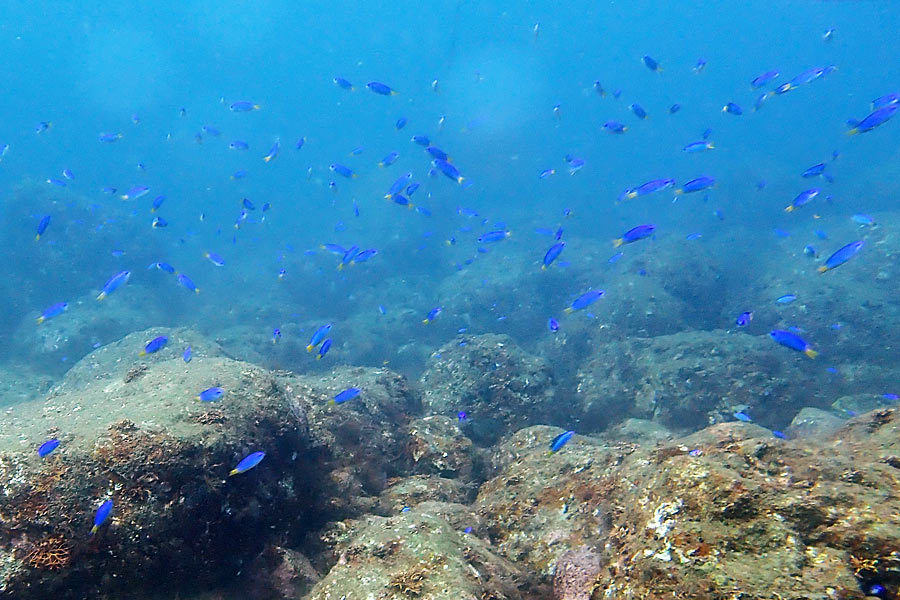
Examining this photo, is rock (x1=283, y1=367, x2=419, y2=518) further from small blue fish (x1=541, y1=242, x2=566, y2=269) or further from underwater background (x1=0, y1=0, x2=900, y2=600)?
small blue fish (x1=541, y1=242, x2=566, y2=269)

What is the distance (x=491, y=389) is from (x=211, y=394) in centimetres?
646

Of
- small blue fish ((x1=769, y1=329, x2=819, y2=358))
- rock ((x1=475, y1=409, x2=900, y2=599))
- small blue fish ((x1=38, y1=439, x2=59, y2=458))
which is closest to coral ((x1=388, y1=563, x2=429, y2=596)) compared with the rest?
rock ((x1=475, y1=409, x2=900, y2=599))

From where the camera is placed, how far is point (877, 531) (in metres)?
2.44

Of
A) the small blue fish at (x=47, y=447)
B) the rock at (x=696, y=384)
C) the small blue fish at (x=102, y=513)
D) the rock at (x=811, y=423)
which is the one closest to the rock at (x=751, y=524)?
the rock at (x=811, y=423)

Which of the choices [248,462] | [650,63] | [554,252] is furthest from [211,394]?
[650,63]

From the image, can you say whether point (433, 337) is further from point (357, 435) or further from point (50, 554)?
point (50, 554)

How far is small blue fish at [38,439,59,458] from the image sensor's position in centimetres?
361

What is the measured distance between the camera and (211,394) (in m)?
4.51

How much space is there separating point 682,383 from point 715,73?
699 feet

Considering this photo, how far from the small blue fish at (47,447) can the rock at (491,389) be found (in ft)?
22.4

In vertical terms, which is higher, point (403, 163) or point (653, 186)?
point (403, 163)

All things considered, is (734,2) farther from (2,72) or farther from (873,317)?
(2,72)

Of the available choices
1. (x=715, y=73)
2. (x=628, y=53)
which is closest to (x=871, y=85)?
(x=715, y=73)

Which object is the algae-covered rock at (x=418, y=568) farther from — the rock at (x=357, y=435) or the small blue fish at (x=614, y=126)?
the small blue fish at (x=614, y=126)
